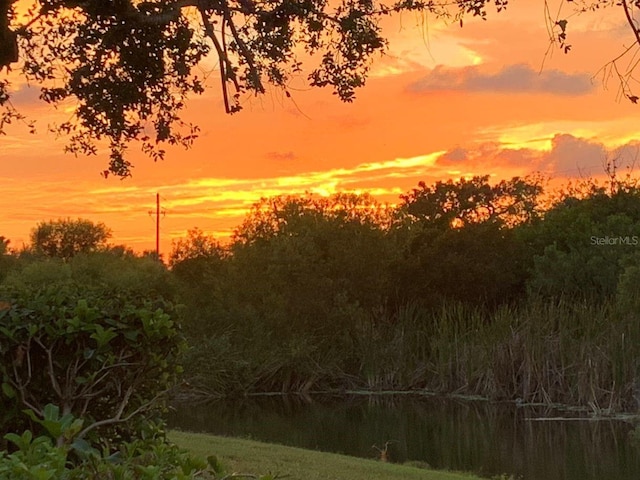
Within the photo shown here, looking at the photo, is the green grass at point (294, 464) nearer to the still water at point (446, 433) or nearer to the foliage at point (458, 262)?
the still water at point (446, 433)

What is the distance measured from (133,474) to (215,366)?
23.1 metres

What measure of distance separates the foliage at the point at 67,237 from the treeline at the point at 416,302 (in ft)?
66.2

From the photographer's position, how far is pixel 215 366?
84.5 ft

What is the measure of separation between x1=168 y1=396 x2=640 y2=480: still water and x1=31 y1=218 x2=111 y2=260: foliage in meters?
34.8

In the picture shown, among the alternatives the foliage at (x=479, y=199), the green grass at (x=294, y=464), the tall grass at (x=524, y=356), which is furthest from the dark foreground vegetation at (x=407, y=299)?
the foliage at (x=479, y=199)

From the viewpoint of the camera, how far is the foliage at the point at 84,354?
17.3 feet

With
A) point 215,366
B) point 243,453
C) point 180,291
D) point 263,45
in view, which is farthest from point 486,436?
point 180,291

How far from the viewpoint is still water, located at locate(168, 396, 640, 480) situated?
598 inches

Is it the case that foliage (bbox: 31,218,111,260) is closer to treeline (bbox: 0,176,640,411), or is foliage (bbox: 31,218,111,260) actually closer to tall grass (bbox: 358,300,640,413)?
treeline (bbox: 0,176,640,411)

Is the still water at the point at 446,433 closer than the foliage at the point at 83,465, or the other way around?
the foliage at the point at 83,465

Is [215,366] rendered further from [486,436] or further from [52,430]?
[52,430]

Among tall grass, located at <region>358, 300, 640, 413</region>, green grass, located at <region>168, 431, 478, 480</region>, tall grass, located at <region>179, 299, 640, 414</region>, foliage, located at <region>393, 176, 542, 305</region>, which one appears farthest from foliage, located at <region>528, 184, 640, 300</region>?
green grass, located at <region>168, 431, 478, 480</region>

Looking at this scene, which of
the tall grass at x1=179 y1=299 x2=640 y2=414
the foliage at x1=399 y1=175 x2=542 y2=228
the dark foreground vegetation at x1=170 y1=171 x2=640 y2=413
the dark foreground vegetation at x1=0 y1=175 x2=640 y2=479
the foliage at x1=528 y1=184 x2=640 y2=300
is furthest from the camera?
the foliage at x1=399 y1=175 x2=542 y2=228

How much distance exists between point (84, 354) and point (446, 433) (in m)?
13.9
